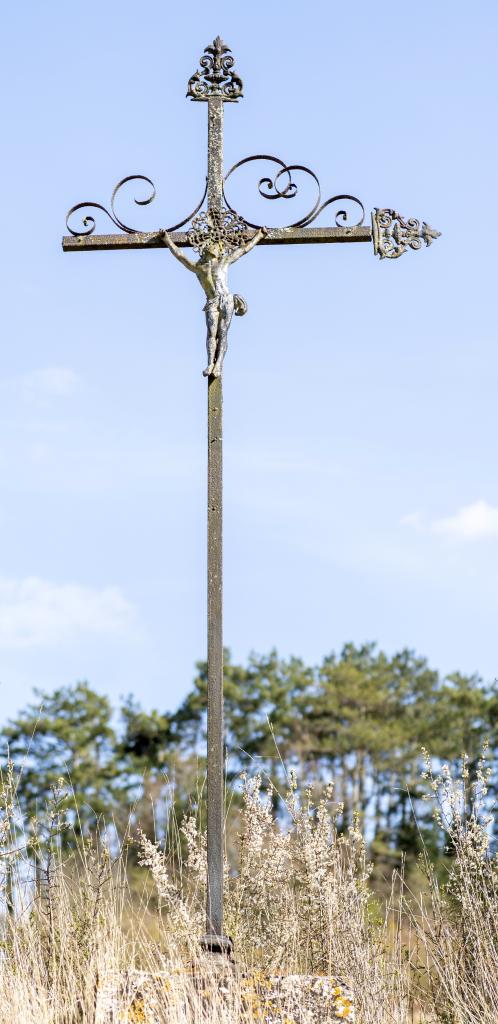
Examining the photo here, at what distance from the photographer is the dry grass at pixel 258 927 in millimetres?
5125

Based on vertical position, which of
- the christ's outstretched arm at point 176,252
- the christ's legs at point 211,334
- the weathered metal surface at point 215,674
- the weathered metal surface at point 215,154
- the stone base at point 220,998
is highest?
the weathered metal surface at point 215,154

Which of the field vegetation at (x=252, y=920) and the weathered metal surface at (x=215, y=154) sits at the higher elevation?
the weathered metal surface at (x=215, y=154)

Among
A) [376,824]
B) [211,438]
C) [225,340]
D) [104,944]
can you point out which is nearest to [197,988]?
[104,944]

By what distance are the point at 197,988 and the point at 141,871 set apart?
15464 mm

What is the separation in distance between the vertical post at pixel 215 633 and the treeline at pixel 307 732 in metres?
A: 18.0

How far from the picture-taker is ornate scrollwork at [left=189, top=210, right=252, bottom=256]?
5.91 metres

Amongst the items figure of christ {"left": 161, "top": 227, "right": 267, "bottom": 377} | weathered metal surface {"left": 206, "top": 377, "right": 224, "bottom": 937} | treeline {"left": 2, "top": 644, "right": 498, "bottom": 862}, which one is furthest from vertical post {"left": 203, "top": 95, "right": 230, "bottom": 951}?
treeline {"left": 2, "top": 644, "right": 498, "bottom": 862}

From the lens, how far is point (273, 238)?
5980mm

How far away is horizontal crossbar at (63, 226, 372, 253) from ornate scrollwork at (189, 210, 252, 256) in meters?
0.05

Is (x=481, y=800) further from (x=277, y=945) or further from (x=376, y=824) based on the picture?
(x=376, y=824)

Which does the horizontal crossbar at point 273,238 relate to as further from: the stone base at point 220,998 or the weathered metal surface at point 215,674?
the stone base at point 220,998

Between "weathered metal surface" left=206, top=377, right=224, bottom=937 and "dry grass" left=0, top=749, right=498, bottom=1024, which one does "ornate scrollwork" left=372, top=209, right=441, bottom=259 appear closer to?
"weathered metal surface" left=206, top=377, right=224, bottom=937

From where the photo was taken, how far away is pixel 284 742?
24.9 meters

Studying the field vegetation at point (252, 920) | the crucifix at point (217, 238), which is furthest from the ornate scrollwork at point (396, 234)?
the field vegetation at point (252, 920)
